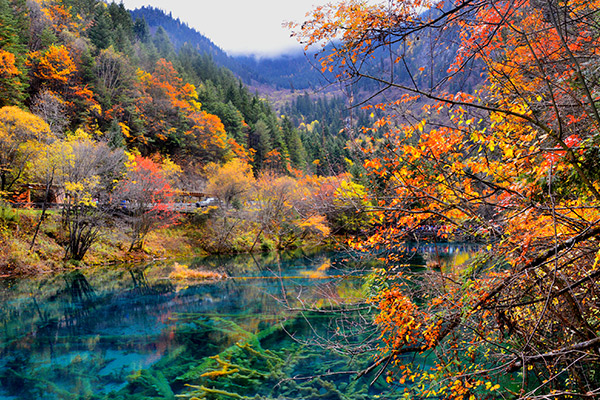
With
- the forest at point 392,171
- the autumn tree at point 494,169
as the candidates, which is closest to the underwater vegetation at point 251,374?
the forest at point 392,171

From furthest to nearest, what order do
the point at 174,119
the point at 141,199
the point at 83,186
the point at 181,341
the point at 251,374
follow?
the point at 174,119
the point at 141,199
the point at 83,186
the point at 181,341
the point at 251,374

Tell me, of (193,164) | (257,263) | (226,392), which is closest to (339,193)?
(226,392)

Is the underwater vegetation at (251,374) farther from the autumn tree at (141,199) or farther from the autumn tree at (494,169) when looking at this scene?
the autumn tree at (141,199)

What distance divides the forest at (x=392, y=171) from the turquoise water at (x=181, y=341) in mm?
526

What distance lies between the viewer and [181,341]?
8.59 meters

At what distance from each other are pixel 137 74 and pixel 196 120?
760 cm

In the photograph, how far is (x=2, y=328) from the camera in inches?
357

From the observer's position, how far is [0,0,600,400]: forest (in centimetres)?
231

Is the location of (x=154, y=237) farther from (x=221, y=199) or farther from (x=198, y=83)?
(x=198, y=83)

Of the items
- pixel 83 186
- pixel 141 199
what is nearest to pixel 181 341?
pixel 83 186

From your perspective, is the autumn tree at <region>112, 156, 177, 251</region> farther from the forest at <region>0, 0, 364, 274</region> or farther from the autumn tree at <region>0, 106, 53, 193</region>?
the autumn tree at <region>0, 106, 53, 193</region>

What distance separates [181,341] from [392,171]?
26.4 feet

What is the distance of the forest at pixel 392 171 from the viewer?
90.8 inches

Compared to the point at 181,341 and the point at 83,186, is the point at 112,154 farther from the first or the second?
the point at 181,341
